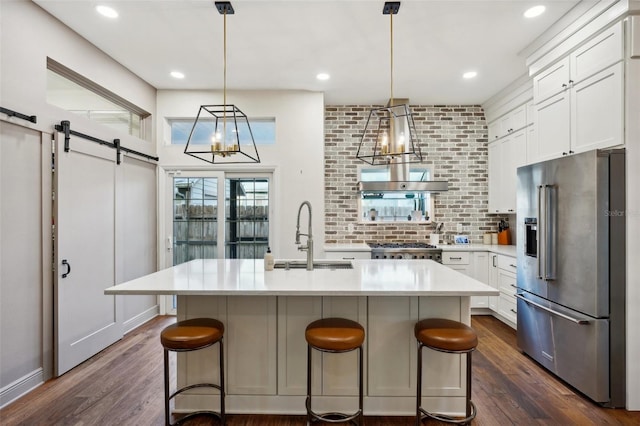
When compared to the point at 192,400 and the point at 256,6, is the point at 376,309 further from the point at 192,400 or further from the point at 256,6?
the point at 256,6

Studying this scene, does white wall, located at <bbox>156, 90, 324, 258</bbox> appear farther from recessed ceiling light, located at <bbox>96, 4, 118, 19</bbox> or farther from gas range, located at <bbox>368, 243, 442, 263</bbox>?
recessed ceiling light, located at <bbox>96, 4, 118, 19</bbox>

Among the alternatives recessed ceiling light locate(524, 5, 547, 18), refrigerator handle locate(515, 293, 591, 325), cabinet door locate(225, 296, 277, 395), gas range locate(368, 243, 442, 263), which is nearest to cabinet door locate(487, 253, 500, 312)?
gas range locate(368, 243, 442, 263)

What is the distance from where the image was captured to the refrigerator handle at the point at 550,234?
2635 millimetres

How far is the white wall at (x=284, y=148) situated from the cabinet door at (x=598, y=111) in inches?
108

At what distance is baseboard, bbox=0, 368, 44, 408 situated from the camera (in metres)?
2.30

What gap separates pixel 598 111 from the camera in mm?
2436

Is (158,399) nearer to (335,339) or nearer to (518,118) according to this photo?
(335,339)

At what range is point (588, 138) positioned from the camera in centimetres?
253

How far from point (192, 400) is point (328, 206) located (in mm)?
3198

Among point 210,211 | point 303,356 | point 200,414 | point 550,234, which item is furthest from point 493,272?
point 210,211

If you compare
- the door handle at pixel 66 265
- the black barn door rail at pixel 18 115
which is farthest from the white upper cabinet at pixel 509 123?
the door handle at pixel 66 265

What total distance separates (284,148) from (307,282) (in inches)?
105

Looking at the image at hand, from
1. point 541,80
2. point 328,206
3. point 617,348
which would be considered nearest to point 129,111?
point 328,206

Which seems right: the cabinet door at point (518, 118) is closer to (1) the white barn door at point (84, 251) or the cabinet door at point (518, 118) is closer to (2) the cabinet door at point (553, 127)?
(2) the cabinet door at point (553, 127)
